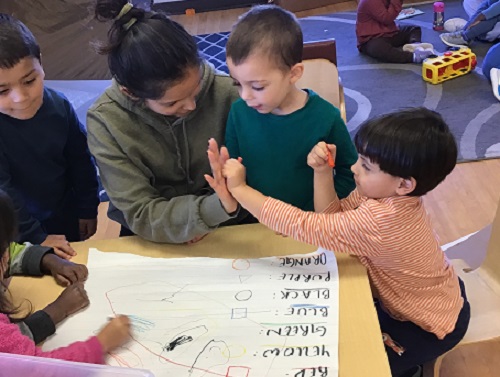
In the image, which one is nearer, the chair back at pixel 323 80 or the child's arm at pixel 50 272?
the child's arm at pixel 50 272

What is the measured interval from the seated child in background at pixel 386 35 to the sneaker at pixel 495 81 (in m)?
0.44

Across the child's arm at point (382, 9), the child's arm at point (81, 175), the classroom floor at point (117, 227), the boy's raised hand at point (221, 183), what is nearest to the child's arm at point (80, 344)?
the boy's raised hand at point (221, 183)

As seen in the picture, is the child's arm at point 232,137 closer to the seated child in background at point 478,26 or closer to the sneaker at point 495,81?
the sneaker at point 495,81

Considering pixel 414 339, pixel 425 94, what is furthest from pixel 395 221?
pixel 425 94

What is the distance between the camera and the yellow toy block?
291 cm

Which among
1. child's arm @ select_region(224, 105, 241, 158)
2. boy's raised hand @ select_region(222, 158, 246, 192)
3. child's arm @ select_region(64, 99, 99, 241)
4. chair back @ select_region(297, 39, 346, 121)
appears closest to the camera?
boy's raised hand @ select_region(222, 158, 246, 192)

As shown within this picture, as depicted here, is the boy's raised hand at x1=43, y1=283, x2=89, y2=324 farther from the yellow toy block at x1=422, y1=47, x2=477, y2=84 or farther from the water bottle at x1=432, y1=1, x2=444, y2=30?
the water bottle at x1=432, y1=1, x2=444, y2=30

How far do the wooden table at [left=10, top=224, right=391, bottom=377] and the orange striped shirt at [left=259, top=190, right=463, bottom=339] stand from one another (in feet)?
0.18

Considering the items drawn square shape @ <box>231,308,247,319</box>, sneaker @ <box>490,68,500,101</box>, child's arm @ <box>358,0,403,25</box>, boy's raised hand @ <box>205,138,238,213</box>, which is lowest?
sneaker @ <box>490,68,500,101</box>

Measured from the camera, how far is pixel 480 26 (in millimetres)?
3152

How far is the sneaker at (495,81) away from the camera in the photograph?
2707 millimetres

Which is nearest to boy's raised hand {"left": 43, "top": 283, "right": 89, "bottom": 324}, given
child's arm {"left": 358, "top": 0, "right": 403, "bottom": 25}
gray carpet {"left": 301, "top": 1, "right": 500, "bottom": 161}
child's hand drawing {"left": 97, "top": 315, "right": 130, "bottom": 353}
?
child's hand drawing {"left": 97, "top": 315, "right": 130, "bottom": 353}

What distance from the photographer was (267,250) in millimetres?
1099

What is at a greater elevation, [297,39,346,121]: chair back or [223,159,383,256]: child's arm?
[223,159,383,256]: child's arm
